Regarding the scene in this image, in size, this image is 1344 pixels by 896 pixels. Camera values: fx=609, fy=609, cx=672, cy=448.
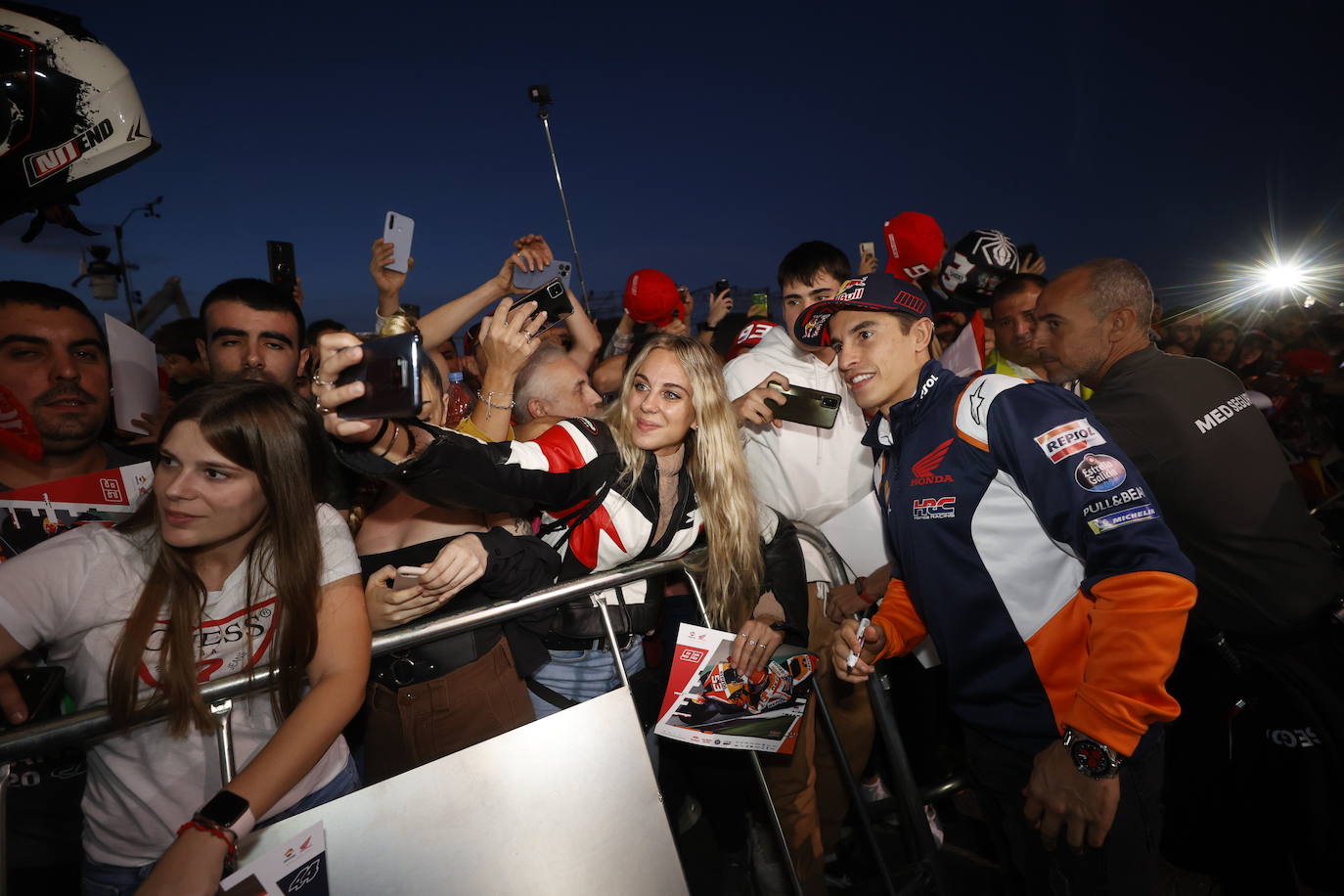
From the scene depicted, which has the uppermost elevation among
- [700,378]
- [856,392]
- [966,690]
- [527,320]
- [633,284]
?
[633,284]

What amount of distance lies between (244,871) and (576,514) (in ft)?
4.56

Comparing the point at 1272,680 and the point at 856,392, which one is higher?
the point at 856,392

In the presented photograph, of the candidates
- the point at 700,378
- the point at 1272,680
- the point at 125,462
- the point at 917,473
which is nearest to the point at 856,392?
the point at 917,473

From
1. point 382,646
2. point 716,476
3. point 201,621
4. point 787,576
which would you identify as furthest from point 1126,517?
point 201,621

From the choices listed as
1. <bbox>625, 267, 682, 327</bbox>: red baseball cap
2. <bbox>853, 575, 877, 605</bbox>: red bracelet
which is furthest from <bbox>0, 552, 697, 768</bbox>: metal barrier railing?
<bbox>625, 267, 682, 327</bbox>: red baseball cap

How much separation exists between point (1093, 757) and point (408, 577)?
1.94 metres

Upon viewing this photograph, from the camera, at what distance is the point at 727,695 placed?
2.16m

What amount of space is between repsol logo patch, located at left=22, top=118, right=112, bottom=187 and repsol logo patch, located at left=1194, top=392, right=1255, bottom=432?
13.6 ft

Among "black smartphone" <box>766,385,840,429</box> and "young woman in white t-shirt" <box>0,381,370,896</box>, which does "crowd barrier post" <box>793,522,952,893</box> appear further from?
"young woman in white t-shirt" <box>0,381,370,896</box>

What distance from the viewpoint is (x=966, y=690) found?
6.79ft

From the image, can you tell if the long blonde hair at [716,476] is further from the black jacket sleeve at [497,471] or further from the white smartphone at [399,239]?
the white smartphone at [399,239]

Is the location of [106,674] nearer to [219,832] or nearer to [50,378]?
[219,832]

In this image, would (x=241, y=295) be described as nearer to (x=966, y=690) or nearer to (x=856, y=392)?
(x=856, y=392)

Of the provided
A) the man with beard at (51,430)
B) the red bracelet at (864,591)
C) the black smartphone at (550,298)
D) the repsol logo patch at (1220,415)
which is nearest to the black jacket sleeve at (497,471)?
the black smartphone at (550,298)
